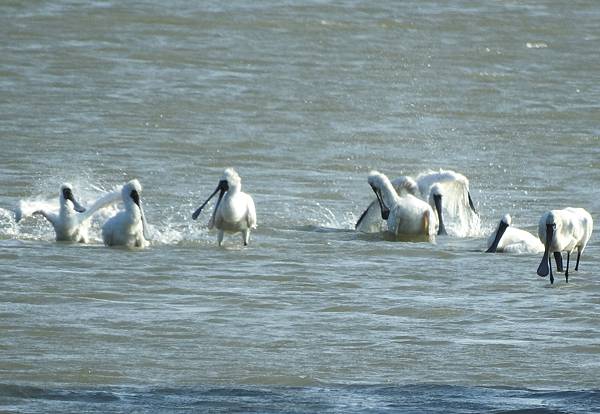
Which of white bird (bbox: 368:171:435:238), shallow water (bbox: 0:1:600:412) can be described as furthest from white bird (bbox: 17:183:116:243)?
white bird (bbox: 368:171:435:238)

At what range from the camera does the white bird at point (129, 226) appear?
12.4m

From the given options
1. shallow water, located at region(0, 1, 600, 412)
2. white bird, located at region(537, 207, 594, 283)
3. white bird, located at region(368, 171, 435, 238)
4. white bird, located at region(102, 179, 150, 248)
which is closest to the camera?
shallow water, located at region(0, 1, 600, 412)

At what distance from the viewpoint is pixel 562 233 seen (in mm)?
11555

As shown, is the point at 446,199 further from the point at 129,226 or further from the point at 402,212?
the point at 129,226

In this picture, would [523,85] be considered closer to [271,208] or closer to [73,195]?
[271,208]

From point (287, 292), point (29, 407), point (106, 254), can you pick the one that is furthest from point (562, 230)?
point (29, 407)

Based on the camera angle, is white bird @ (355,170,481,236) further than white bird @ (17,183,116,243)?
Yes

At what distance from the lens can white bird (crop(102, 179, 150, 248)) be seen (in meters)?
12.4

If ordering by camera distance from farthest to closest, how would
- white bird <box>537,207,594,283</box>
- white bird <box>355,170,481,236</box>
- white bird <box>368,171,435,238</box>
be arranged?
white bird <box>355,170,481,236</box>, white bird <box>368,171,435,238</box>, white bird <box>537,207,594,283</box>

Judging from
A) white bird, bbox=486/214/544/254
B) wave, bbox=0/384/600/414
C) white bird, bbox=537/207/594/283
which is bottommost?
wave, bbox=0/384/600/414

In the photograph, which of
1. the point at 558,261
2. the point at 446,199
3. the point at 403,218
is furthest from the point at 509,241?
the point at 446,199

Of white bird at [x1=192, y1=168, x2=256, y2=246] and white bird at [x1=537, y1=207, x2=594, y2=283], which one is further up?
white bird at [x1=537, y1=207, x2=594, y2=283]

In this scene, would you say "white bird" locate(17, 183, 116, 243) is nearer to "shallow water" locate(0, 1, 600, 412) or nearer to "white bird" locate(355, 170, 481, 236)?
"shallow water" locate(0, 1, 600, 412)

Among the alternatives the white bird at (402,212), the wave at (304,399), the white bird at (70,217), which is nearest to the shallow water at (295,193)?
the wave at (304,399)
